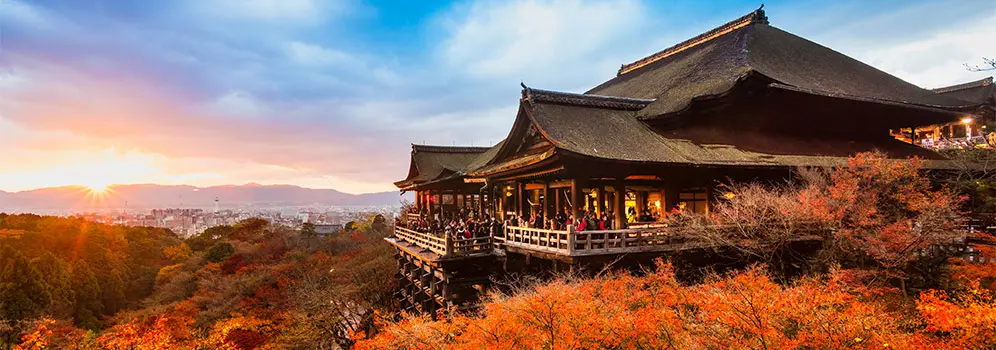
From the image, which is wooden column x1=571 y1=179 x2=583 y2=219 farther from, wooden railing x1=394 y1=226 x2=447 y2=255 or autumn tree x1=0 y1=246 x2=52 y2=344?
autumn tree x1=0 y1=246 x2=52 y2=344

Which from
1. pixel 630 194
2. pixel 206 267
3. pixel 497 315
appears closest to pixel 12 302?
pixel 206 267

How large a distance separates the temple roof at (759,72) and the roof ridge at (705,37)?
54mm

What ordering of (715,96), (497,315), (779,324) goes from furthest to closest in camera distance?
(715,96)
(497,315)
(779,324)

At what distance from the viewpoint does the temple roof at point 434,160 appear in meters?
33.0

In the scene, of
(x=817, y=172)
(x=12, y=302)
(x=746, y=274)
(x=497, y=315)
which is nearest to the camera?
(x=497, y=315)

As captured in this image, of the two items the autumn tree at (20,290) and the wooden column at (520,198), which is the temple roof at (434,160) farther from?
the autumn tree at (20,290)

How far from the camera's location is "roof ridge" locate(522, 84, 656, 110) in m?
17.3

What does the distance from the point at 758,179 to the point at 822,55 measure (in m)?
12.5

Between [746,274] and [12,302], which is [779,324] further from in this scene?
[12,302]

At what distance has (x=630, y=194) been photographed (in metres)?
19.3

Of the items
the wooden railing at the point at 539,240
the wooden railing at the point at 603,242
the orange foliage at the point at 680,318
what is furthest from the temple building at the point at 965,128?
the wooden railing at the point at 539,240

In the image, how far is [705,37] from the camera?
2784cm

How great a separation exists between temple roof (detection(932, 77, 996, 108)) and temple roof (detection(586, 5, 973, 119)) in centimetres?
779

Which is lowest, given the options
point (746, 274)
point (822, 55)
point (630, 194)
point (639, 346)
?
point (639, 346)
